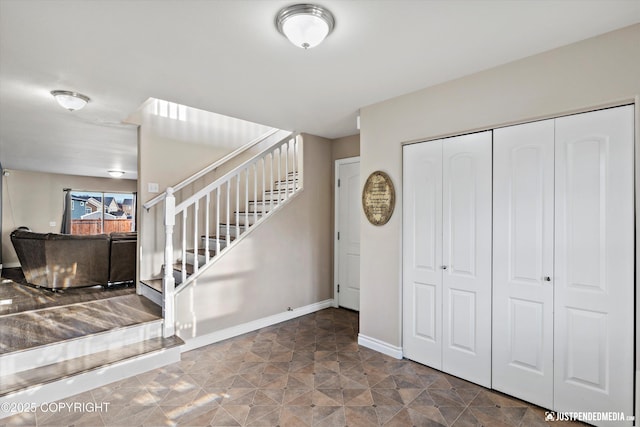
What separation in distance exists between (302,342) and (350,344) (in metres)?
0.52

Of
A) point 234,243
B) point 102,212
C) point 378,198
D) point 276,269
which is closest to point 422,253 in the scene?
point 378,198

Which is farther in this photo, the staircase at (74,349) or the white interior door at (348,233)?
the white interior door at (348,233)

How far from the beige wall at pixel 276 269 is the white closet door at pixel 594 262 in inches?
116

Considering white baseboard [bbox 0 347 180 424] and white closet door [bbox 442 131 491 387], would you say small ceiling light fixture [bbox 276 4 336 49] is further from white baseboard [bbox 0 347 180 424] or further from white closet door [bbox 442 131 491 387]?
white baseboard [bbox 0 347 180 424]

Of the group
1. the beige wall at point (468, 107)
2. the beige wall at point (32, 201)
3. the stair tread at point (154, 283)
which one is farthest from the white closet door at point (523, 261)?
the beige wall at point (32, 201)

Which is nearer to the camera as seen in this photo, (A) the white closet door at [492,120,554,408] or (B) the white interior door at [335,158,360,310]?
(A) the white closet door at [492,120,554,408]

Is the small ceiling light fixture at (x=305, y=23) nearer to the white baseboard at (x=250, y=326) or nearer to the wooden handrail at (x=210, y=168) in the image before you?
the wooden handrail at (x=210, y=168)

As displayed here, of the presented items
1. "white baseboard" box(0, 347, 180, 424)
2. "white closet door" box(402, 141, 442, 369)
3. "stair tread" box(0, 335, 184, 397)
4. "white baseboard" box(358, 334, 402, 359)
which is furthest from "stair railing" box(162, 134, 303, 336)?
"white baseboard" box(358, 334, 402, 359)

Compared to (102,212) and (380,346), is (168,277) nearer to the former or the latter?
(380,346)

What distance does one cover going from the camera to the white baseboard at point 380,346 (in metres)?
3.08

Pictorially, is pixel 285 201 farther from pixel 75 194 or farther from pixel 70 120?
pixel 75 194

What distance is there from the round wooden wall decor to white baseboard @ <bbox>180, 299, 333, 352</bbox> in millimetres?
1838

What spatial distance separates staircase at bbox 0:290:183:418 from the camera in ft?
7.71

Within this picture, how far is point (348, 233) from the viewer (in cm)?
466
